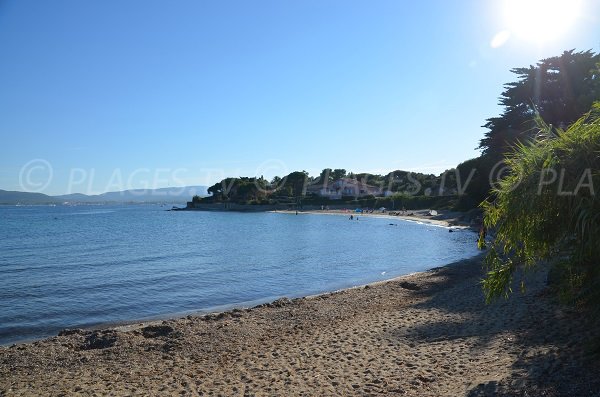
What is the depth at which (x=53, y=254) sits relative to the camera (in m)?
33.2

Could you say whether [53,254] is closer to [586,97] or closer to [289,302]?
[289,302]

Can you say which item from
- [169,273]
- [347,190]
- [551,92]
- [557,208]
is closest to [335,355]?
[557,208]

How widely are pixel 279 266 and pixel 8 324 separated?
16157 millimetres

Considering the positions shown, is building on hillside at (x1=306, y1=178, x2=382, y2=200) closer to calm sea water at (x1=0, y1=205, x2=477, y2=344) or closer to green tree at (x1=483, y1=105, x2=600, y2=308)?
calm sea water at (x1=0, y1=205, x2=477, y2=344)

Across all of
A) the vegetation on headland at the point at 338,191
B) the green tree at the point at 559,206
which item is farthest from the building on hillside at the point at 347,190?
the green tree at the point at 559,206

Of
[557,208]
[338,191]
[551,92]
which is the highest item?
[551,92]

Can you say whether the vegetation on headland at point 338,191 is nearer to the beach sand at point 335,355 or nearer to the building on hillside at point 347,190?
the building on hillside at point 347,190

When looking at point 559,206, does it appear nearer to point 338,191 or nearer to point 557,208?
point 557,208

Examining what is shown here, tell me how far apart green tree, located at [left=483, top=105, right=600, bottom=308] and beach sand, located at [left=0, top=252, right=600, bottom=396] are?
1.51 metres

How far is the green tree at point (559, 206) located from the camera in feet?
17.1

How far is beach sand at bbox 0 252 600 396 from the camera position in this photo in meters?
6.89

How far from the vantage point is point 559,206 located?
561 centimetres

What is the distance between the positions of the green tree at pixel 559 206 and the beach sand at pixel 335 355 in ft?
4.95

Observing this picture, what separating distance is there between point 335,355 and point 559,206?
5.53 metres
